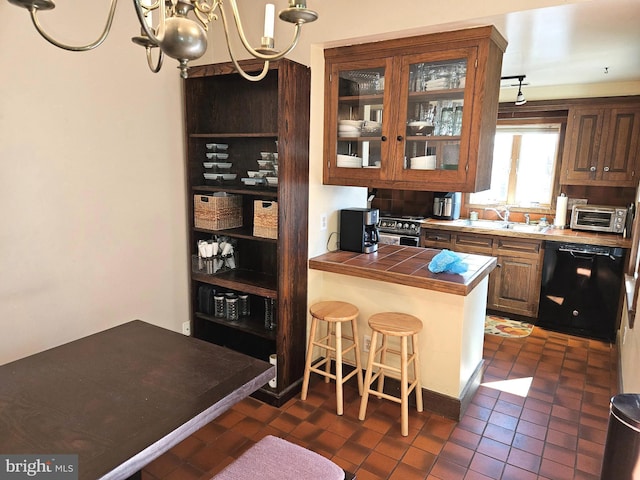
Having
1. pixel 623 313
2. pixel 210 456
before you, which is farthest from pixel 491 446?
pixel 623 313

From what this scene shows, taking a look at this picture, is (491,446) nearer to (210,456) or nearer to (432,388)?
Result: (432,388)

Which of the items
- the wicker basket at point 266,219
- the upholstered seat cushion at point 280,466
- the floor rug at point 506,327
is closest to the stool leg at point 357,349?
the wicker basket at point 266,219

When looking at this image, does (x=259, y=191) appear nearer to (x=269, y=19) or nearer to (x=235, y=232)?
(x=235, y=232)

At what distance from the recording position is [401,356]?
97.0 inches

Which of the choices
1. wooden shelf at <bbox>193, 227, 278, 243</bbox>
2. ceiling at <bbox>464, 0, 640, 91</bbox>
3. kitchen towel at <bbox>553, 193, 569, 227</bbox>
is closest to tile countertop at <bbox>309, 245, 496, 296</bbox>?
wooden shelf at <bbox>193, 227, 278, 243</bbox>

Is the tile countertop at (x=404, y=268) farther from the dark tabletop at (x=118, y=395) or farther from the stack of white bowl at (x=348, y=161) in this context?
the dark tabletop at (x=118, y=395)

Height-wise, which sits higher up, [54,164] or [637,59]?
[637,59]

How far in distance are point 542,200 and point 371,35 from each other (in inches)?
127

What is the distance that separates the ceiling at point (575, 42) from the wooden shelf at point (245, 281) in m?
1.93

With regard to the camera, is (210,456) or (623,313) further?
(623,313)

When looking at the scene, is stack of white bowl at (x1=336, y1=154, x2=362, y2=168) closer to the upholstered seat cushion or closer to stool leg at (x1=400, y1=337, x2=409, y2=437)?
stool leg at (x1=400, y1=337, x2=409, y2=437)

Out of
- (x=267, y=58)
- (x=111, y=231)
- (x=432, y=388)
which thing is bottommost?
(x=432, y=388)

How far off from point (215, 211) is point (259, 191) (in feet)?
1.20

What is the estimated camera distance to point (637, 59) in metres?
3.15
